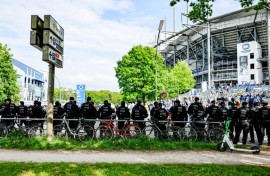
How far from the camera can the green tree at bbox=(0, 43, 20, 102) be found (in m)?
41.2

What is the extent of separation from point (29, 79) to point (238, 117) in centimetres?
9956

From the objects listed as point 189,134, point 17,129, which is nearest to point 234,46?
point 189,134

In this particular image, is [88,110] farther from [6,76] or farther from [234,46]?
[234,46]

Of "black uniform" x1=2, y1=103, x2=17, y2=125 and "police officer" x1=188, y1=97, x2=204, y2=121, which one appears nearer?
"police officer" x1=188, y1=97, x2=204, y2=121

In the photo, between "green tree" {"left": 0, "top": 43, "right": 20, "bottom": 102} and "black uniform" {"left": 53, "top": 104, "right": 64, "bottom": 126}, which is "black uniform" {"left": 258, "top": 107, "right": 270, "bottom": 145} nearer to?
"black uniform" {"left": 53, "top": 104, "right": 64, "bottom": 126}

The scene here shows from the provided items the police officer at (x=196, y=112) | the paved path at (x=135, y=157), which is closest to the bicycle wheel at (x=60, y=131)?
the paved path at (x=135, y=157)

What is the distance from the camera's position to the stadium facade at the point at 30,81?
9428 cm

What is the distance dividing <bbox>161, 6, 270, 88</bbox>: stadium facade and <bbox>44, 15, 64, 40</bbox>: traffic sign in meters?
49.6

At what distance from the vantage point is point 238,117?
40.3ft

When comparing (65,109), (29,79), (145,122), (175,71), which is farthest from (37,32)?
(29,79)

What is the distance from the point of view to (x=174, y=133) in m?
11.9

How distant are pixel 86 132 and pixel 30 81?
323ft

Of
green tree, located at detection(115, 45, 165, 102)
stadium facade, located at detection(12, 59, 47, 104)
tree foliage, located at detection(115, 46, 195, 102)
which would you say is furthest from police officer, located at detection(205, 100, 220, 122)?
stadium facade, located at detection(12, 59, 47, 104)

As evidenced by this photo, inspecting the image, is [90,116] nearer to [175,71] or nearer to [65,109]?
[65,109]
